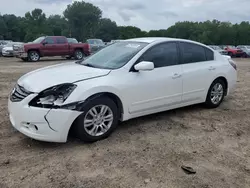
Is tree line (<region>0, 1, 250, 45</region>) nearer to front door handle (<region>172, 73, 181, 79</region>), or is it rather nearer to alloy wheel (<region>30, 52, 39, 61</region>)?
alloy wheel (<region>30, 52, 39, 61</region>)

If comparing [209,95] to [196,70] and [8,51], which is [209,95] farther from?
[8,51]

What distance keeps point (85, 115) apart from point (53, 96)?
0.50m

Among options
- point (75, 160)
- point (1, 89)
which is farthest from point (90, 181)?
point (1, 89)

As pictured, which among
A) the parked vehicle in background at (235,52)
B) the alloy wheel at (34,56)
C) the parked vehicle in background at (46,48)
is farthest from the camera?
the parked vehicle in background at (235,52)

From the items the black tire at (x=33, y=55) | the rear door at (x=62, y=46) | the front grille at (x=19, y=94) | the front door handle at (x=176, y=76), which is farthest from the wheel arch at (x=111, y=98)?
the rear door at (x=62, y=46)

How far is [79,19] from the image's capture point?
77.6m

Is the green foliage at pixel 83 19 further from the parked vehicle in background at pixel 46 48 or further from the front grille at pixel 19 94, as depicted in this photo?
the front grille at pixel 19 94

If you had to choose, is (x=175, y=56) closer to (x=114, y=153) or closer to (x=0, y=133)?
(x=114, y=153)

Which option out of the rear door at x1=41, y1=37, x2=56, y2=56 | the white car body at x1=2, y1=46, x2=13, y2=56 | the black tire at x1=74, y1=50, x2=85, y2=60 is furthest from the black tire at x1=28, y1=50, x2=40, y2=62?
the white car body at x1=2, y1=46, x2=13, y2=56

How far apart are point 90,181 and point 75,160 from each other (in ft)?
1.76

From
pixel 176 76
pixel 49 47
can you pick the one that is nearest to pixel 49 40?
pixel 49 47

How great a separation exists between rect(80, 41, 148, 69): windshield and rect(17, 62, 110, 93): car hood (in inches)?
10.3

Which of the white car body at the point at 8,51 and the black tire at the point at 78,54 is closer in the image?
the black tire at the point at 78,54

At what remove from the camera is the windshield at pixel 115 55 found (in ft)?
14.6
